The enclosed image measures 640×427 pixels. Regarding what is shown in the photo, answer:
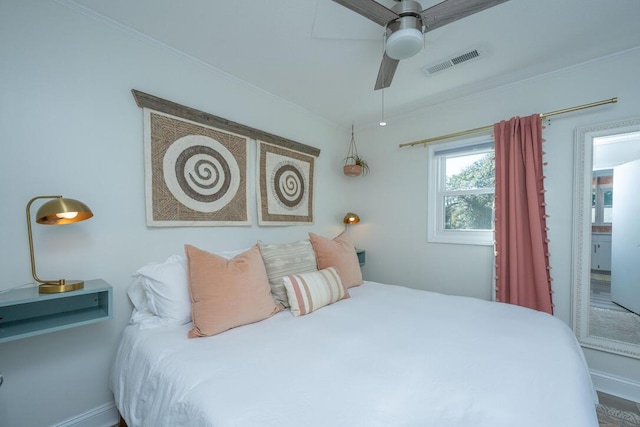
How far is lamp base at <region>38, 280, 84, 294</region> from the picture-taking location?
1267 mm

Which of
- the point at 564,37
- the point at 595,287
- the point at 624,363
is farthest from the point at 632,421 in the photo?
→ the point at 564,37

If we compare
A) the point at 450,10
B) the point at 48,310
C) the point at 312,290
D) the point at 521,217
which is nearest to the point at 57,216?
the point at 48,310

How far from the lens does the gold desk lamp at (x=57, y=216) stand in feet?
4.07

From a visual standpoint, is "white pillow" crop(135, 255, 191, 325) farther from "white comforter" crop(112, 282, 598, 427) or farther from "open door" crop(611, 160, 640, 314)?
"open door" crop(611, 160, 640, 314)

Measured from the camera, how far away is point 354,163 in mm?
3410

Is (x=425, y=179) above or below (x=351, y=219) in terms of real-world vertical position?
above

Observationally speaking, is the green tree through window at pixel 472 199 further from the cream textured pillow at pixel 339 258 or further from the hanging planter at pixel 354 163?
the cream textured pillow at pixel 339 258

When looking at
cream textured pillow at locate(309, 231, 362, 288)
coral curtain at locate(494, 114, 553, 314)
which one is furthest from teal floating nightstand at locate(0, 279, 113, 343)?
coral curtain at locate(494, 114, 553, 314)

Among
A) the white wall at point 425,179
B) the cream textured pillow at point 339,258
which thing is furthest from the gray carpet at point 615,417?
the cream textured pillow at point 339,258

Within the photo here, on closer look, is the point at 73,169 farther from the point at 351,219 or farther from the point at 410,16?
the point at 351,219

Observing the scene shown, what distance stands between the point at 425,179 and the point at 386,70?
149 centimetres

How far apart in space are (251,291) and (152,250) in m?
0.80

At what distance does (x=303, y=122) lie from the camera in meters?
2.94

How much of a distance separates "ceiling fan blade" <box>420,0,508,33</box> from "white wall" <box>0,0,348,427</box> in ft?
5.52
